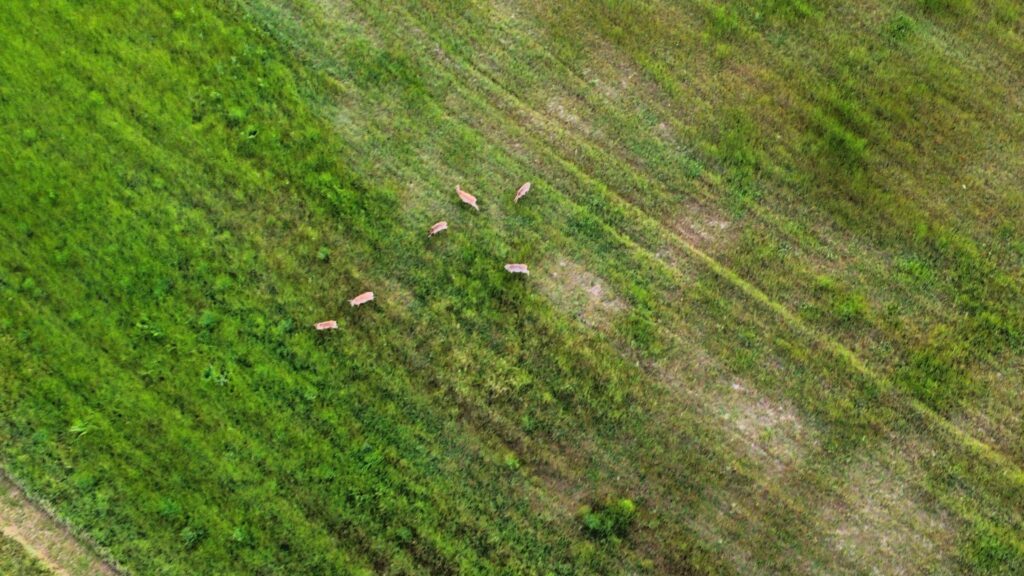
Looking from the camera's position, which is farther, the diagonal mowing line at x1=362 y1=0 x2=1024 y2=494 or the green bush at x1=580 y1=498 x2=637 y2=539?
the diagonal mowing line at x1=362 y1=0 x2=1024 y2=494

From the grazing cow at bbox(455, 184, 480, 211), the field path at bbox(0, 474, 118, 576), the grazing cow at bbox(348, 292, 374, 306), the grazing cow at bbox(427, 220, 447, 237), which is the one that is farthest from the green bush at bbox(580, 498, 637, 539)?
the field path at bbox(0, 474, 118, 576)

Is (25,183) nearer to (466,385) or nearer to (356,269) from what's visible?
(356,269)

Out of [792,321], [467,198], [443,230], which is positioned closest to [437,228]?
[443,230]

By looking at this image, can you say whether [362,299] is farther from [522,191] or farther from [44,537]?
[44,537]

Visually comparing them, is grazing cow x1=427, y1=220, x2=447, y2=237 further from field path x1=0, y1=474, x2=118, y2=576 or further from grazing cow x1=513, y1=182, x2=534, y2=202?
field path x1=0, y1=474, x2=118, y2=576

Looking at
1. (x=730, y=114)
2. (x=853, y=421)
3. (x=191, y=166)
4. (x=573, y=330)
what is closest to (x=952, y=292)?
(x=853, y=421)
